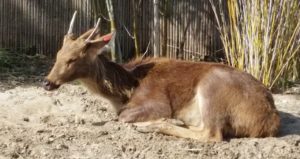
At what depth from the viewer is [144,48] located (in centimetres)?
1243

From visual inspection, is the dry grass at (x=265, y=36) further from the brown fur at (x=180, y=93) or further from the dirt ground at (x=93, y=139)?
the brown fur at (x=180, y=93)

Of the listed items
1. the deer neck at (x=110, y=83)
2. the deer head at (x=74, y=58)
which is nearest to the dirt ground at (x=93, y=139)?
the deer neck at (x=110, y=83)

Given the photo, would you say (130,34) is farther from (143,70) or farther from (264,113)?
(264,113)

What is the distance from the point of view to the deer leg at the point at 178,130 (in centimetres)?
793

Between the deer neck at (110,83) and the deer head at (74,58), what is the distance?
0.13m

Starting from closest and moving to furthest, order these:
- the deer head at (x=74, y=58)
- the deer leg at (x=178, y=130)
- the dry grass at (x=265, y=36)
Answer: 1. the deer leg at (x=178, y=130)
2. the deer head at (x=74, y=58)
3. the dry grass at (x=265, y=36)

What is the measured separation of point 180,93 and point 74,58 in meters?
1.28

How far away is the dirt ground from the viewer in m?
7.35

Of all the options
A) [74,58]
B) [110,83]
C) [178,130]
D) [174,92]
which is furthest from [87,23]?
[178,130]

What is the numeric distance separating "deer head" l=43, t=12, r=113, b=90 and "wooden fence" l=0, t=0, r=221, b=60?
3913mm

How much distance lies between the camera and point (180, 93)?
8.34 metres

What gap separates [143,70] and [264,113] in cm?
159

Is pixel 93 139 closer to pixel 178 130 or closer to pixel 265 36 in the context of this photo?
pixel 178 130

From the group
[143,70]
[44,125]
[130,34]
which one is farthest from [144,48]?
[44,125]
